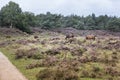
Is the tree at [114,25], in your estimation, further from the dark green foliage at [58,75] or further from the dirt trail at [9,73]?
the dark green foliage at [58,75]

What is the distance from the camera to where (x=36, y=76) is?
20781 millimetres

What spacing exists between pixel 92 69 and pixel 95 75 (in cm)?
151

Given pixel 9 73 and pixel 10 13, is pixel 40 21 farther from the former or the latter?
pixel 9 73

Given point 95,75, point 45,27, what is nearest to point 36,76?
point 95,75

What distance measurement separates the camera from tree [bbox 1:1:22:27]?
82562 millimetres

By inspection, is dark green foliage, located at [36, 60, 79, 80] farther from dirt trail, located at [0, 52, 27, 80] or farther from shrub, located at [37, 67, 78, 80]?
dirt trail, located at [0, 52, 27, 80]

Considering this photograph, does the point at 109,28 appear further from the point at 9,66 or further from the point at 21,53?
the point at 9,66

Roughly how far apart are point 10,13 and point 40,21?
27132 millimetres

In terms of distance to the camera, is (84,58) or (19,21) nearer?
(84,58)

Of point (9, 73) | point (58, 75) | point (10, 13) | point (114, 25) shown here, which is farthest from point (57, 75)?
point (114, 25)

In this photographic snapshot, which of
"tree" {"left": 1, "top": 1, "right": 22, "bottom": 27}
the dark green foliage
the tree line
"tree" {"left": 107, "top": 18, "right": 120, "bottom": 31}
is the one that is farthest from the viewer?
"tree" {"left": 107, "top": 18, "right": 120, "bottom": 31}

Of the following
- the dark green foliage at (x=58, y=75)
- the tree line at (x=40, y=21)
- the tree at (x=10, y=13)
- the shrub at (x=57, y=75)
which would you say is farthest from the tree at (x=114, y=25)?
the shrub at (x=57, y=75)

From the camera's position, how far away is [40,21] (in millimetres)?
108625

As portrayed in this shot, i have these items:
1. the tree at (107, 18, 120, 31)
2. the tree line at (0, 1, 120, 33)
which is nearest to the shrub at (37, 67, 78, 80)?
the tree line at (0, 1, 120, 33)
